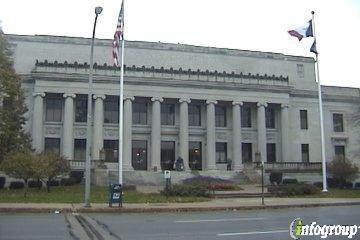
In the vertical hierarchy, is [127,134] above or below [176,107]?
below

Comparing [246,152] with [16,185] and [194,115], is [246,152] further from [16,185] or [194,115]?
[16,185]

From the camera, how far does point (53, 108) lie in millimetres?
57750

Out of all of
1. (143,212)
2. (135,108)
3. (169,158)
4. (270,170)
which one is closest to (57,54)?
(135,108)

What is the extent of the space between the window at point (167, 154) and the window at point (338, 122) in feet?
78.8

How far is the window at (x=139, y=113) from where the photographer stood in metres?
59.6

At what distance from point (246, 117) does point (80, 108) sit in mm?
20670

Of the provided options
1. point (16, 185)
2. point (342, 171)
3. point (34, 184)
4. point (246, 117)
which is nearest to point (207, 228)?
point (34, 184)

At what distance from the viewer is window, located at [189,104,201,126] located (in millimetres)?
61575

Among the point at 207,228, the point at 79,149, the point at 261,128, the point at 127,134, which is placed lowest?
the point at 207,228

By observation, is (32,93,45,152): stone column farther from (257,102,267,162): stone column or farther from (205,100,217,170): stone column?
(257,102,267,162): stone column

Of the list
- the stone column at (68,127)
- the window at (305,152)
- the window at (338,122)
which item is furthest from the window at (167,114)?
the window at (338,122)

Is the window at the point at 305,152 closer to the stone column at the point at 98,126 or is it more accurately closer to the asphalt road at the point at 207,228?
the stone column at the point at 98,126

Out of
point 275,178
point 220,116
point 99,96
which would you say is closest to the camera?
point 275,178

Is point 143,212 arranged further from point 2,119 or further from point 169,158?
point 169,158
